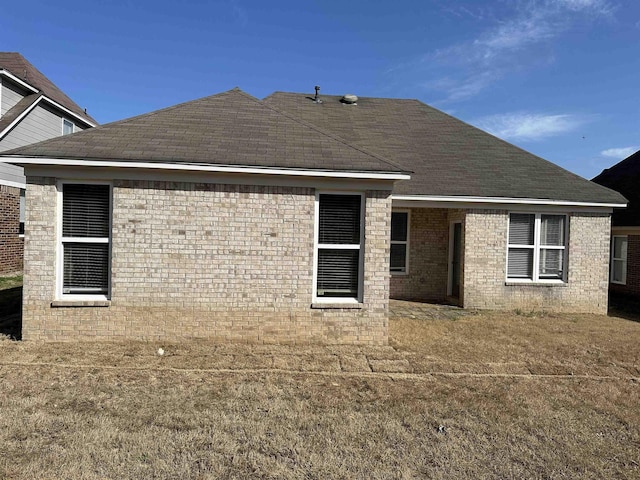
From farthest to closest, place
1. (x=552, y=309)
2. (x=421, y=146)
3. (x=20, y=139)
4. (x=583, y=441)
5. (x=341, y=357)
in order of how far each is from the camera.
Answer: (x=20, y=139) → (x=421, y=146) → (x=552, y=309) → (x=341, y=357) → (x=583, y=441)

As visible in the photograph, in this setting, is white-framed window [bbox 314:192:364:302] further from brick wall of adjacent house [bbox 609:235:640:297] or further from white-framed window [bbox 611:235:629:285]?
white-framed window [bbox 611:235:629:285]

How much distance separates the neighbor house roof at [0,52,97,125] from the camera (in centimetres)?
1827

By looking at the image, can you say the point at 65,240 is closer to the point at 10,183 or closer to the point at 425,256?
the point at 425,256

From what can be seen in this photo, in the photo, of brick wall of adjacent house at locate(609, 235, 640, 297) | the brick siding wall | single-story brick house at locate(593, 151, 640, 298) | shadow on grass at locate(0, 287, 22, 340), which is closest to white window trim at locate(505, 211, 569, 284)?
the brick siding wall

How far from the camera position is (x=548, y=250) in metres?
11.2

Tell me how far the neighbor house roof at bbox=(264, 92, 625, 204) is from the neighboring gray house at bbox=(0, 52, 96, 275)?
31.5 ft

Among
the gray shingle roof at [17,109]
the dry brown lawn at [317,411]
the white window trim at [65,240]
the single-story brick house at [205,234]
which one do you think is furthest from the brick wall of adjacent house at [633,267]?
the gray shingle roof at [17,109]

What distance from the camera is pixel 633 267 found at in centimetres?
1434

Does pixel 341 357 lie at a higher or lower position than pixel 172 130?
lower

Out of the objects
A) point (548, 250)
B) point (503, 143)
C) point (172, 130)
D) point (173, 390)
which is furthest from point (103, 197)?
point (503, 143)

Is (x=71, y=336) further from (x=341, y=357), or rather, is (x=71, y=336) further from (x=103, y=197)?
(x=341, y=357)

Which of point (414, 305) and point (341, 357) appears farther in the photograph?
point (414, 305)

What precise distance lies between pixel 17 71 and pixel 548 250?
2237cm

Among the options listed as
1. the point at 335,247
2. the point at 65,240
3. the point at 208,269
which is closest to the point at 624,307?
the point at 335,247
